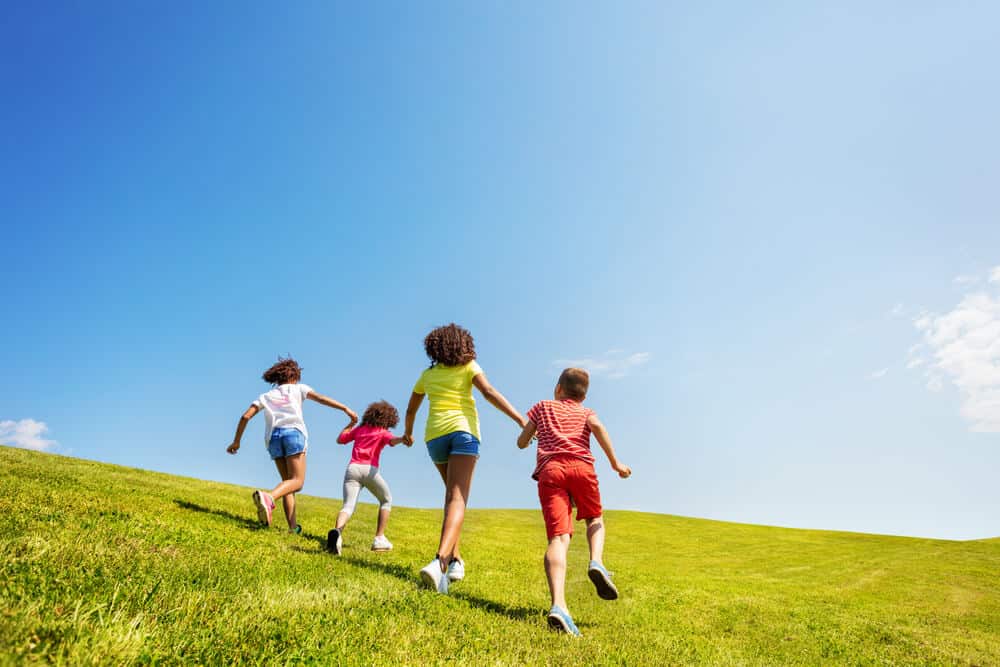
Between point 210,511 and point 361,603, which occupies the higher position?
point 210,511

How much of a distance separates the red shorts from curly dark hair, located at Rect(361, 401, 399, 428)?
484cm

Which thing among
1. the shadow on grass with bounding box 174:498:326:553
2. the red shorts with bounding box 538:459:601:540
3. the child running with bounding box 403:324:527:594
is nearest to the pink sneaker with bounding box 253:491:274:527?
the shadow on grass with bounding box 174:498:326:553

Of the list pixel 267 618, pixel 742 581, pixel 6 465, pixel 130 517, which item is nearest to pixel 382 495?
pixel 130 517

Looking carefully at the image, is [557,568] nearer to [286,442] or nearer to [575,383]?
[575,383]

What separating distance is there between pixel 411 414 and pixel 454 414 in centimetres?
114

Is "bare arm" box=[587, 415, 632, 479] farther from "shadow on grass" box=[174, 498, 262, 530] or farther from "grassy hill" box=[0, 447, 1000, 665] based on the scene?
"shadow on grass" box=[174, 498, 262, 530]

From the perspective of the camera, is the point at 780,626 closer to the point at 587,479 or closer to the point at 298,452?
the point at 587,479

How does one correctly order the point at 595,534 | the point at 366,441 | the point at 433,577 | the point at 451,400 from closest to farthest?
the point at 433,577, the point at 595,534, the point at 451,400, the point at 366,441

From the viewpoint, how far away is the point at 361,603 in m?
4.77

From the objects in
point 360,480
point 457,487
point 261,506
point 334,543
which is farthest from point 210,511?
point 457,487

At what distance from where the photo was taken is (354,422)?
994 cm

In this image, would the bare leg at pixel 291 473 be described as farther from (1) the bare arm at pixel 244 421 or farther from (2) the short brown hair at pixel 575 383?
(2) the short brown hair at pixel 575 383

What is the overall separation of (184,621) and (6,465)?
11.1 m

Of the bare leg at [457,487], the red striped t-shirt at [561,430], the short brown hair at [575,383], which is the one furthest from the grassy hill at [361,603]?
the short brown hair at [575,383]
